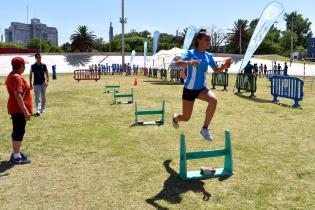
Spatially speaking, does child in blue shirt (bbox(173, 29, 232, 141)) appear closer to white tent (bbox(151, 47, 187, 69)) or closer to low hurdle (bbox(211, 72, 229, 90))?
low hurdle (bbox(211, 72, 229, 90))

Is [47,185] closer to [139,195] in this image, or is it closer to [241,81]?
[139,195]

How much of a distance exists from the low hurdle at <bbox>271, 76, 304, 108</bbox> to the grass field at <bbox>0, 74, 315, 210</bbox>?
2.59 m

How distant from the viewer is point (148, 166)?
5660 mm

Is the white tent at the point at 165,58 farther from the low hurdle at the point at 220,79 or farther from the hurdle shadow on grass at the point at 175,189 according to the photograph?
the hurdle shadow on grass at the point at 175,189

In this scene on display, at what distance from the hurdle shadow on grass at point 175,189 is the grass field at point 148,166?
0.01 meters

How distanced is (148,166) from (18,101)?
2.21 meters

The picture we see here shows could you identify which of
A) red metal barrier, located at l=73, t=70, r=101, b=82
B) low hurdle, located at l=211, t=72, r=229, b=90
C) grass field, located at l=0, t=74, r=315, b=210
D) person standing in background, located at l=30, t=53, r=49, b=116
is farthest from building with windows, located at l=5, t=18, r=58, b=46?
grass field, located at l=0, t=74, r=315, b=210

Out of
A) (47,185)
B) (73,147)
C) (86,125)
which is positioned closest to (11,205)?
(47,185)

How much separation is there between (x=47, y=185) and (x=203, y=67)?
2.79 m

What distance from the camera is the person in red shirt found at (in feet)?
18.2

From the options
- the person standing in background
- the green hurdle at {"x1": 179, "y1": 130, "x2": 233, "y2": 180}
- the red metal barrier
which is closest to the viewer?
the green hurdle at {"x1": 179, "y1": 130, "x2": 233, "y2": 180}

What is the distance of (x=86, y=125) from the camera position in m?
9.24

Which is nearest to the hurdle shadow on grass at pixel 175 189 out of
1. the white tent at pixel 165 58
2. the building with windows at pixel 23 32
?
the white tent at pixel 165 58

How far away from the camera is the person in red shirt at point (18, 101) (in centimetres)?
555
